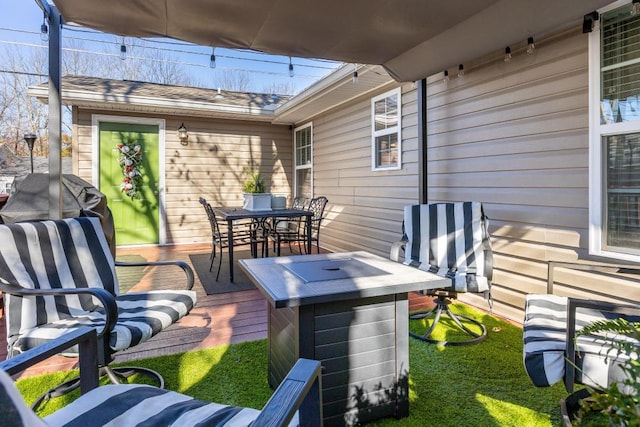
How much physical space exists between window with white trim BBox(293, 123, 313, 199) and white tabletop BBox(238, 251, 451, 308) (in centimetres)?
516

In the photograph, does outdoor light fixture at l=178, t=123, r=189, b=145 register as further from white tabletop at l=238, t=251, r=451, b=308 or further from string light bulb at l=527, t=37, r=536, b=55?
string light bulb at l=527, t=37, r=536, b=55

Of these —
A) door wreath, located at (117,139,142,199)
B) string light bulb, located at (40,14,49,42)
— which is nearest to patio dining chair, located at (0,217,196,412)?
string light bulb, located at (40,14,49,42)

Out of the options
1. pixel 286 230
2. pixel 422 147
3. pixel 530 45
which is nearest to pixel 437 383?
pixel 422 147

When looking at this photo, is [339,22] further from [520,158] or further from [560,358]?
[560,358]

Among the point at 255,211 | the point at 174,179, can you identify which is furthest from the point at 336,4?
the point at 174,179

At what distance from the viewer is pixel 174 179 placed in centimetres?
715

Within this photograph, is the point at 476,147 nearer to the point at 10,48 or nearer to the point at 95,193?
the point at 95,193

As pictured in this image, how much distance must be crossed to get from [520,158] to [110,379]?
10.8 feet

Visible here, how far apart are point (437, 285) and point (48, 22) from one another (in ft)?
9.53

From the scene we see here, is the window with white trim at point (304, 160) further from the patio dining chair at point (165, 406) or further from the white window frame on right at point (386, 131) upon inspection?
the patio dining chair at point (165, 406)

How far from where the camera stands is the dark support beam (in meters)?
2.52

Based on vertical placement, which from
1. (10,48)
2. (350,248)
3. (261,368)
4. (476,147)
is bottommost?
(261,368)

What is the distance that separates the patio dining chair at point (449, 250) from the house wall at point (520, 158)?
0.36 metres

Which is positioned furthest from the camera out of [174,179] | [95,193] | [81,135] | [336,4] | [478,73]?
[174,179]
